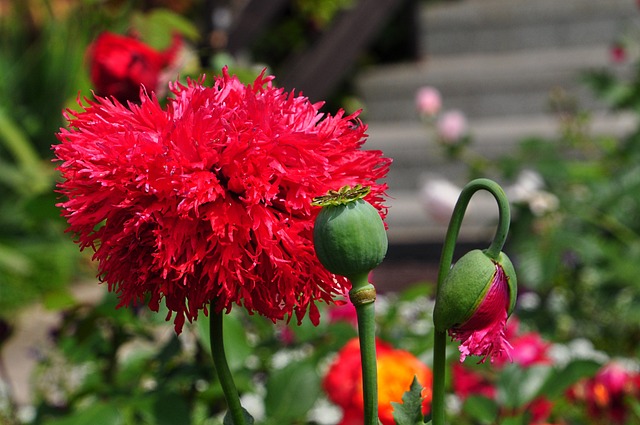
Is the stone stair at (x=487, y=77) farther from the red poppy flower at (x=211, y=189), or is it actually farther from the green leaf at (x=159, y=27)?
the red poppy flower at (x=211, y=189)

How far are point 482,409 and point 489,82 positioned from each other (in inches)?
133

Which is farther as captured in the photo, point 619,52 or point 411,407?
point 619,52

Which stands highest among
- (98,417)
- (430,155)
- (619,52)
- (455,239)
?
(455,239)

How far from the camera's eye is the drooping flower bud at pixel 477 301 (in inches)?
18.5

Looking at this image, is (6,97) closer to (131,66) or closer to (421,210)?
(421,210)

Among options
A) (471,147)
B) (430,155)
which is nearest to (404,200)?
(430,155)

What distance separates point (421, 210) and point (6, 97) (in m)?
2.11

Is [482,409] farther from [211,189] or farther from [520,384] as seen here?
[211,189]

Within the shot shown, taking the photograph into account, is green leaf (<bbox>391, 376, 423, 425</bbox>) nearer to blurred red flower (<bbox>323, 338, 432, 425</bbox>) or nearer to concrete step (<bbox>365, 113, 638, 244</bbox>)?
blurred red flower (<bbox>323, 338, 432, 425</bbox>)

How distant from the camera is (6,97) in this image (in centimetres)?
451

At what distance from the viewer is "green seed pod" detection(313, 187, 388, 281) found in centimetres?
46

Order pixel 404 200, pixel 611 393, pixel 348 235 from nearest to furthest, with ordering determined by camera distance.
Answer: pixel 348 235
pixel 611 393
pixel 404 200

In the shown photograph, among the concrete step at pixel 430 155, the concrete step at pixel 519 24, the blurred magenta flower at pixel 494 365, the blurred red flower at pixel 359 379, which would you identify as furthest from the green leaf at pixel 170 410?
the concrete step at pixel 519 24

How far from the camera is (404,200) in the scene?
13.1ft
